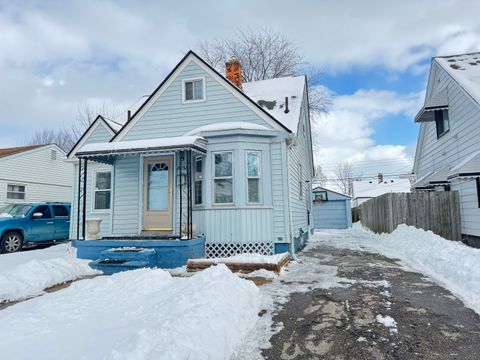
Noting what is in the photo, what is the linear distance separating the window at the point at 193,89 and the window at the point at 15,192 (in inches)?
580

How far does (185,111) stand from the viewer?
34.1ft

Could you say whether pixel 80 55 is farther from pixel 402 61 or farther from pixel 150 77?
pixel 402 61

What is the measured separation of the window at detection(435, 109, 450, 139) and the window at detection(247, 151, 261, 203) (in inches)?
306

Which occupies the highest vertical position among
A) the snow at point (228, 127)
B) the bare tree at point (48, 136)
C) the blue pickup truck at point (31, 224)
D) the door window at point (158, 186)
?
the bare tree at point (48, 136)

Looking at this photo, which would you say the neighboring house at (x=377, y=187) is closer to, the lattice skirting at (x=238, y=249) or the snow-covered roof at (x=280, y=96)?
the snow-covered roof at (x=280, y=96)

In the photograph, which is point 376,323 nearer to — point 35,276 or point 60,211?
point 35,276

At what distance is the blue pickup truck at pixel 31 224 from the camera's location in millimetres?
11688

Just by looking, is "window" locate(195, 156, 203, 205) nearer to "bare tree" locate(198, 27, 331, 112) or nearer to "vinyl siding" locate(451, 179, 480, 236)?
"vinyl siding" locate(451, 179, 480, 236)

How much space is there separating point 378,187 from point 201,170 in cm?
4265

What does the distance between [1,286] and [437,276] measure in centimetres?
845

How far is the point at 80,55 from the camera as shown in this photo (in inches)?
601

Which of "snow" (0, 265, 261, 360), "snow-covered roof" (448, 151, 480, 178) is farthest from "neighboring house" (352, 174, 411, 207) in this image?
"snow" (0, 265, 261, 360)

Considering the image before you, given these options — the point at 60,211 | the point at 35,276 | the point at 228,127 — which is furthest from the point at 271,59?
the point at 35,276

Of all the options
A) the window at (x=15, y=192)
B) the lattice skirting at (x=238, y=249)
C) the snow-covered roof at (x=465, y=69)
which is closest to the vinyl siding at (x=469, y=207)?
the snow-covered roof at (x=465, y=69)
